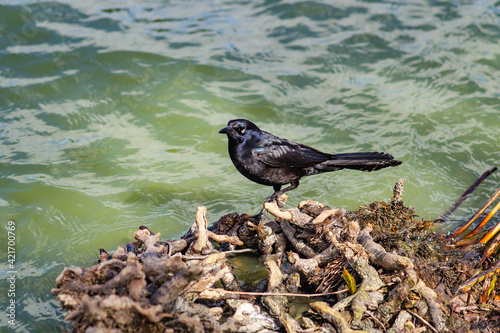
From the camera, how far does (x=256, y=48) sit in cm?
977

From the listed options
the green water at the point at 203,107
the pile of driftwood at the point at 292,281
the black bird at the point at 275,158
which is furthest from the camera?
the green water at the point at 203,107

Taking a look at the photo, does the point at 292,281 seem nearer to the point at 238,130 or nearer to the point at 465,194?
the point at 238,130

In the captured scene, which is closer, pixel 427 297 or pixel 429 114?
pixel 427 297

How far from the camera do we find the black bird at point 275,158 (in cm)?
461

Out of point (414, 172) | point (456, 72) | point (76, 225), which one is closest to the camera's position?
point (76, 225)

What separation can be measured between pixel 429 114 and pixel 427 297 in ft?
17.7

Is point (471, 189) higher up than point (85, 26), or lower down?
lower down

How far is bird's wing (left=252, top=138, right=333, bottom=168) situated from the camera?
462 centimetres

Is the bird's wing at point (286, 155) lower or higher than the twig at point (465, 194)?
higher

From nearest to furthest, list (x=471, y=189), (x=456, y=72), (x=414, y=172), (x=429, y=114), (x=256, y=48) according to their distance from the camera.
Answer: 1. (x=471, y=189)
2. (x=414, y=172)
3. (x=429, y=114)
4. (x=456, y=72)
5. (x=256, y=48)

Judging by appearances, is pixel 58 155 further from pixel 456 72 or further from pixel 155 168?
pixel 456 72

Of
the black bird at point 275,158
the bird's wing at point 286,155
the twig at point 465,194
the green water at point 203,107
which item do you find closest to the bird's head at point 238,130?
the black bird at point 275,158

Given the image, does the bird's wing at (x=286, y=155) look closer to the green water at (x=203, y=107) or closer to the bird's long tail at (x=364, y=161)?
the bird's long tail at (x=364, y=161)

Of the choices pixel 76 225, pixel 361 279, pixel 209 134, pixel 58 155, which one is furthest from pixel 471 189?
pixel 58 155
